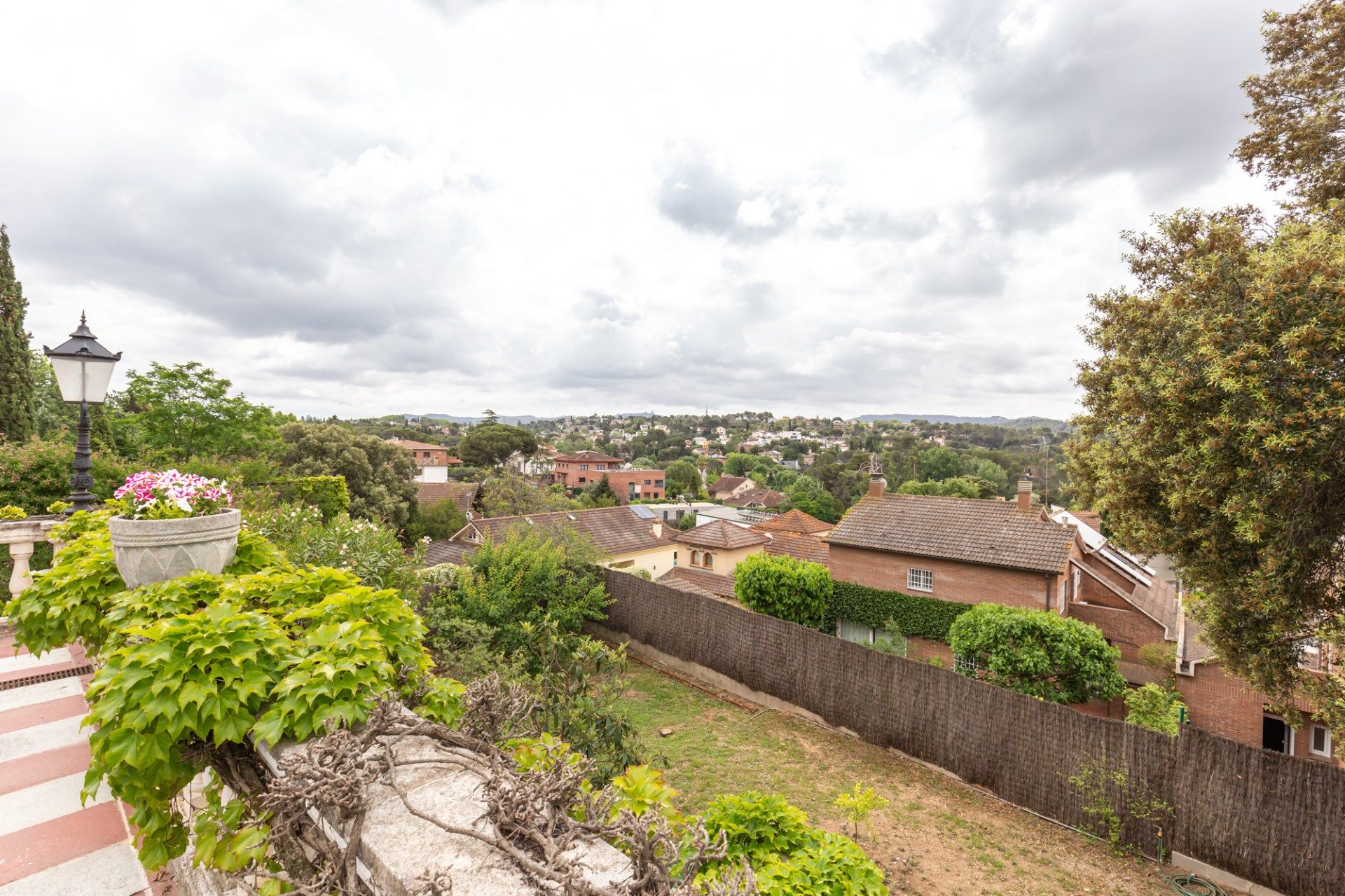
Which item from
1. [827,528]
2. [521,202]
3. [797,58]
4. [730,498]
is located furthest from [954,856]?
[730,498]

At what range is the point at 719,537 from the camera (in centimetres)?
2466

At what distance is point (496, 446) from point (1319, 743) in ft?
194

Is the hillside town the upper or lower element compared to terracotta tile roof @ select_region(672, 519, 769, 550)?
upper

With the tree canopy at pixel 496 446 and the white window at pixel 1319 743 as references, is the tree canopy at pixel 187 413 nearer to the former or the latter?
the white window at pixel 1319 743

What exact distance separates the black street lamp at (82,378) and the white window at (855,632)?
1752 cm

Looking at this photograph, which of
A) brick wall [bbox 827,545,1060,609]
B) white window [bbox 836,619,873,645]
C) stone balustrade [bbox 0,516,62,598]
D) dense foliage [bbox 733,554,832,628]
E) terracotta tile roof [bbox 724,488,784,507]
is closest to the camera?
stone balustrade [bbox 0,516,62,598]

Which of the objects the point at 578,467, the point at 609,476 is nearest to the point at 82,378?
the point at 609,476

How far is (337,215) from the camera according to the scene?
9.86 metres

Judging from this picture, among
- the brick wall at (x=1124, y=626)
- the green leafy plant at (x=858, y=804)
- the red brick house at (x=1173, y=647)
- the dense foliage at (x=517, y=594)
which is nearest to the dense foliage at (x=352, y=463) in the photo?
the dense foliage at (x=517, y=594)

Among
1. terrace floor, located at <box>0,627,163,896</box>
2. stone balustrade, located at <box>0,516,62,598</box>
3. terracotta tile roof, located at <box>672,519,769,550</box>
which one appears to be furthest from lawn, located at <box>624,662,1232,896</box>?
terracotta tile roof, located at <box>672,519,769,550</box>

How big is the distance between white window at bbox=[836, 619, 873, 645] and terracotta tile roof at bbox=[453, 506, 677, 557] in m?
8.77

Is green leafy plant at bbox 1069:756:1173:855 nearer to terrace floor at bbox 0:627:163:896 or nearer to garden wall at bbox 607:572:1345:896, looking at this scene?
garden wall at bbox 607:572:1345:896

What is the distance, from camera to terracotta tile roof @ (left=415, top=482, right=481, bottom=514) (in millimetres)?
36219

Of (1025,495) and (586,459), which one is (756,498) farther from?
(1025,495)
